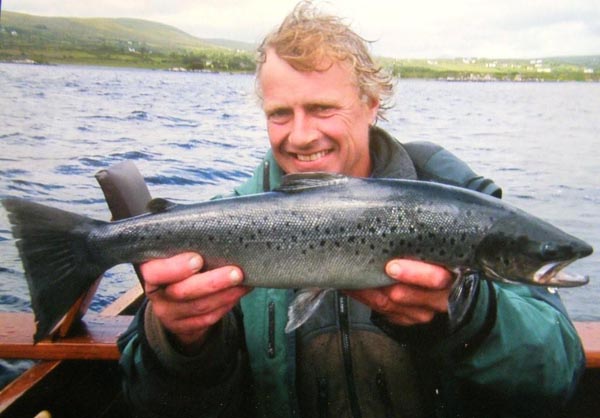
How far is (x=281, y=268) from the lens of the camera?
9.08 ft

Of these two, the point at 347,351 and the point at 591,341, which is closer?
the point at 347,351

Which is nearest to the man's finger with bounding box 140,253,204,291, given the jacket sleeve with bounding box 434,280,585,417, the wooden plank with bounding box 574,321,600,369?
the jacket sleeve with bounding box 434,280,585,417

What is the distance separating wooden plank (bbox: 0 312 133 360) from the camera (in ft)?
12.4

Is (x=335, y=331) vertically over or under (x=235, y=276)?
under

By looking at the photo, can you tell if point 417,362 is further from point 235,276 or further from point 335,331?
point 235,276

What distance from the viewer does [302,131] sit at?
3799mm

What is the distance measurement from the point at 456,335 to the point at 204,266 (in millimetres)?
1243

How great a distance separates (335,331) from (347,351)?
0.13 metres

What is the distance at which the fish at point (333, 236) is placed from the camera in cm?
272

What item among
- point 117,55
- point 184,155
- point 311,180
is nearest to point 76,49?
point 117,55

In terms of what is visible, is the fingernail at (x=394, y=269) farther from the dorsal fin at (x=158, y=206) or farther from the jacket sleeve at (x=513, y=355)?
the dorsal fin at (x=158, y=206)

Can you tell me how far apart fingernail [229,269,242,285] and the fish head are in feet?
3.69

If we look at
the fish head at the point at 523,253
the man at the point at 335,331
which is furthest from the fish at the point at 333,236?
the man at the point at 335,331

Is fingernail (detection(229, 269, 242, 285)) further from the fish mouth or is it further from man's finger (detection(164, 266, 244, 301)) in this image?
the fish mouth
